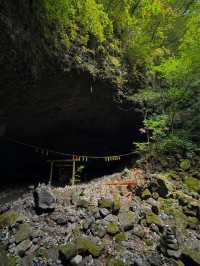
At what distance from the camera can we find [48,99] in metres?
8.11

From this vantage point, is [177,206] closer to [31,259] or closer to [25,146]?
[31,259]

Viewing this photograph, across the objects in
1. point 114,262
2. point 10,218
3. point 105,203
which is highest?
point 105,203

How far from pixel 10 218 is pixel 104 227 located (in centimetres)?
245

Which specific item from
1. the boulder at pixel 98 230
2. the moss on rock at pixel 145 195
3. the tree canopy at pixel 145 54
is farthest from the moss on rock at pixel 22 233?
the tree canopy at pixel 145 54

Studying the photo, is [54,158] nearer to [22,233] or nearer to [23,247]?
[22,233]

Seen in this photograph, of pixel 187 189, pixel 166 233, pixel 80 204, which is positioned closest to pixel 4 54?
pixel 80 204

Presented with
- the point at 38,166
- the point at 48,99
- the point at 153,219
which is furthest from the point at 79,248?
the point at 38,166

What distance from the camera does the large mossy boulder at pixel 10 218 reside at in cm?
574

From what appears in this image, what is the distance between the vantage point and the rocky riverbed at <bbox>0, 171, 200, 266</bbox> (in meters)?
5.05

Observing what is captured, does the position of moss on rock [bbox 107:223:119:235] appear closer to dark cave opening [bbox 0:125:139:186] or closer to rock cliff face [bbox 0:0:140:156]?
rock cliff face [bbox 0:0:140:156]

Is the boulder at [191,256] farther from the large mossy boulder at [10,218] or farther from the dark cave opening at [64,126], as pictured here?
the dark cave opening at [64,126]

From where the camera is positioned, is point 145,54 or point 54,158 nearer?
point 145,54

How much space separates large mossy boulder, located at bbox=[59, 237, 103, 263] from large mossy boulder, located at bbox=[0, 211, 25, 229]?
1.50 metres

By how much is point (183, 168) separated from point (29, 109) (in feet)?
21.1
